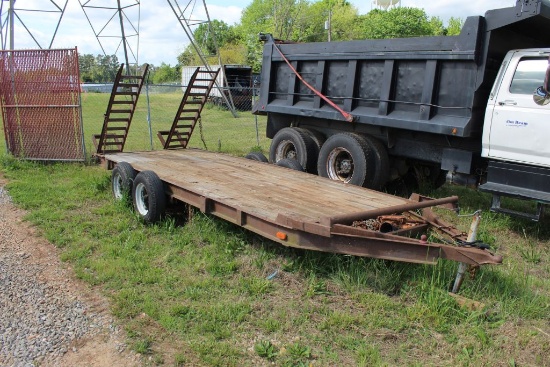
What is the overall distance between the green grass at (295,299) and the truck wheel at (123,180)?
23.1 inches

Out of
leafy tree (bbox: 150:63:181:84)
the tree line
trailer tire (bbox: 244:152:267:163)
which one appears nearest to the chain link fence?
trailer tire (bbox: 244:152:267:163)

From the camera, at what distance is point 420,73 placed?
708cm

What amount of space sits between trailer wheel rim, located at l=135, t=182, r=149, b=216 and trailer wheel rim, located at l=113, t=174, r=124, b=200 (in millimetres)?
758

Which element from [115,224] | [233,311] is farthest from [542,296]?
[115,224]

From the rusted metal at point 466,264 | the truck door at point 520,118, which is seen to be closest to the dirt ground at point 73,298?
the rusted metal at point 466,264

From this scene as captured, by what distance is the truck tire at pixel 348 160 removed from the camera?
7680 millimetres

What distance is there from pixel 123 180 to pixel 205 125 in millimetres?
14216

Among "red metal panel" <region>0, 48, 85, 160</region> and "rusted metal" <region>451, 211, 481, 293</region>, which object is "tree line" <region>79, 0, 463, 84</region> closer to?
"red metal panel" <region>0, 48, 85, 160</region>

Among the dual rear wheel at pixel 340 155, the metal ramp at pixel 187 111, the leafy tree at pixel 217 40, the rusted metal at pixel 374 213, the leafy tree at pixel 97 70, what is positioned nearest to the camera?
the rusted metal at pixel 374 213

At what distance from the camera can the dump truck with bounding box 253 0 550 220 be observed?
6.16m

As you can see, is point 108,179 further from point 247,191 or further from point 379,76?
point 379,76

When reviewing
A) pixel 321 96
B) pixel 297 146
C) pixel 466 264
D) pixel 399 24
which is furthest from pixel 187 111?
pixel 399 24

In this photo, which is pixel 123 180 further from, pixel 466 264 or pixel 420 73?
pixel 466 264

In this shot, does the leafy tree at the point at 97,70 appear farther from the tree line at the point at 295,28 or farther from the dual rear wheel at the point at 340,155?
the dual rear wheel at the point at 340,155
